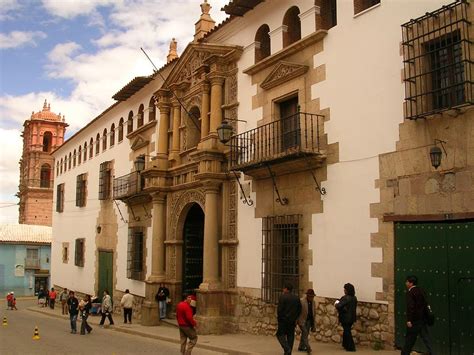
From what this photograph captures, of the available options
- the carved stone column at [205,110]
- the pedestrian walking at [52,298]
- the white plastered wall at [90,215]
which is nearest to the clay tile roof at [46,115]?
the white plastered wall at [90,215]

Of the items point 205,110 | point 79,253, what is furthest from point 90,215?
point 205,110

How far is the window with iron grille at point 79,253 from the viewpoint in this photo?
91.0ft

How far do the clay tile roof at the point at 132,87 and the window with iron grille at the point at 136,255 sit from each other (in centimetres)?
528

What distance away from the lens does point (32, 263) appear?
47625 millimetres

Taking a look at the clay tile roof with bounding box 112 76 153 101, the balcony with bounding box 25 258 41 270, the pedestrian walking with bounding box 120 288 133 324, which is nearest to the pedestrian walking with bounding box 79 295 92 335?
the pedestrian walking with bounding box 120 288 133 324

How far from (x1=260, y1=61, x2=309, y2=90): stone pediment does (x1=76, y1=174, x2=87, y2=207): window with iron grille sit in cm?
1645

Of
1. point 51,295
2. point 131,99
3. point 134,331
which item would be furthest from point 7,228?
point 134,331

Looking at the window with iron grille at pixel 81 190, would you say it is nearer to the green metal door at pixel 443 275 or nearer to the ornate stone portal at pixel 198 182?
the ornate stone portal at pixel 198 182

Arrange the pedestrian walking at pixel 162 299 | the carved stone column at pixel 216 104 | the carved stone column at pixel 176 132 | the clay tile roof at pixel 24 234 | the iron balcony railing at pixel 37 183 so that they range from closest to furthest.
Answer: the carved stone column at pixel 216 104 < the pedestrian walking at pixel 162 299 < the carved stone column at pixel 176 132 < the clay tile roof at pixel 24 234 < the iron balcony railing at pixel 37 183

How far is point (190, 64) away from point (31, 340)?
899 centimetres

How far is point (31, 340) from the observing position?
48.9ft

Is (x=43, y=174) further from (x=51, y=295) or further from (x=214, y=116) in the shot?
(x=214, y=116)

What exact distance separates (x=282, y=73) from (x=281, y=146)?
170 cm

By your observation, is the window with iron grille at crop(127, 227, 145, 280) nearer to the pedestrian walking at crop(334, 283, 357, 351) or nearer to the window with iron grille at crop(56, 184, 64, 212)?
the pedestrian walking at crop(334, 283, 357, 351)
